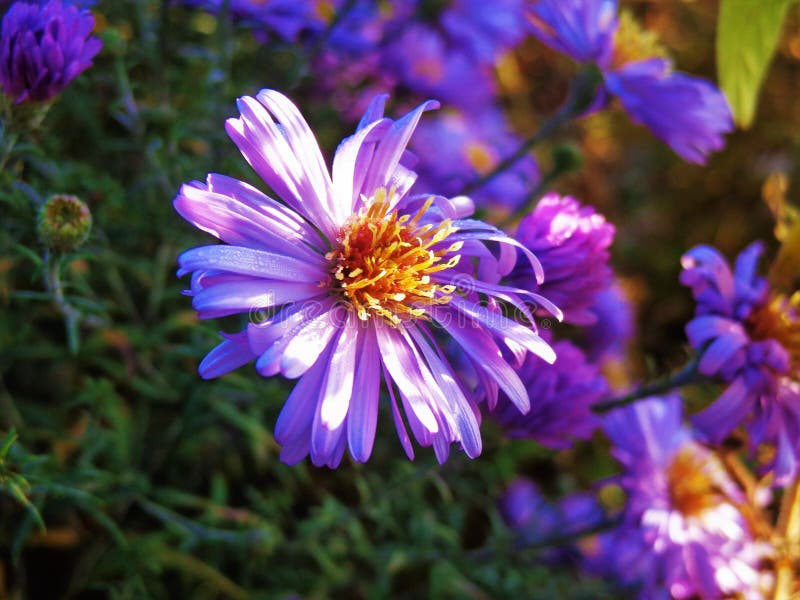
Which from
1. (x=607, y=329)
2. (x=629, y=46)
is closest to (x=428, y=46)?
(x=629, y=46)

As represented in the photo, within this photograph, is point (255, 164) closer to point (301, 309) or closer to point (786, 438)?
point (301, 309)

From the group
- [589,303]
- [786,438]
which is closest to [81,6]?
[589,303]

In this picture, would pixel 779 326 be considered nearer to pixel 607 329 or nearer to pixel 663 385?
pixel 663 385

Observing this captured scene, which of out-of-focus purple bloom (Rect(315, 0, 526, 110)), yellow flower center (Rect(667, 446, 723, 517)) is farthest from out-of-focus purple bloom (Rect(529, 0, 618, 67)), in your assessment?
yellow flower center (Rect(667, 446, 723, 517))

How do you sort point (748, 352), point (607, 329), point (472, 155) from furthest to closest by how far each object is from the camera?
point (472, 155) → point (607, 329) → point (748, 352)

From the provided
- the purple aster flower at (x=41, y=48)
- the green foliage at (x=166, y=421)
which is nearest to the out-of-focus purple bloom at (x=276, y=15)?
the green foliage at (x=166, y=421)

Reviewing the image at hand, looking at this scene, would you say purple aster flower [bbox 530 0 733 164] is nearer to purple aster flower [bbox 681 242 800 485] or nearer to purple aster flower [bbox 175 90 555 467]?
purple aster flower [bbox 681 242 800 485]
